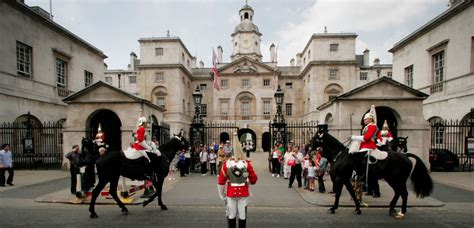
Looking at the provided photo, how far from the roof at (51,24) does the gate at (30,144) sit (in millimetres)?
7508

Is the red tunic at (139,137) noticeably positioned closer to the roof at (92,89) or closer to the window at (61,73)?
the roof at (92,89)

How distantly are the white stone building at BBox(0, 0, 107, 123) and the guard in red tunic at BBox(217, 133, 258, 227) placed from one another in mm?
16857

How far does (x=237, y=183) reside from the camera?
14.3 feet

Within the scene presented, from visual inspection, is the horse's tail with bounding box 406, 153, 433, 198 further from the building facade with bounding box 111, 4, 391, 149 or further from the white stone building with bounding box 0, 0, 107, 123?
the building facade with bounding box 111, 4, 391, 149

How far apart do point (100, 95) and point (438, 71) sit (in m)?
23.1

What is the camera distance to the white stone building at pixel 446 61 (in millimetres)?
14773

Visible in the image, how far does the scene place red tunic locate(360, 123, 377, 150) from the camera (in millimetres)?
6320

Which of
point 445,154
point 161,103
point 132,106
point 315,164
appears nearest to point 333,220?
point 315,164

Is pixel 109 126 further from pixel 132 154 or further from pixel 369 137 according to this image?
pixel 369 137

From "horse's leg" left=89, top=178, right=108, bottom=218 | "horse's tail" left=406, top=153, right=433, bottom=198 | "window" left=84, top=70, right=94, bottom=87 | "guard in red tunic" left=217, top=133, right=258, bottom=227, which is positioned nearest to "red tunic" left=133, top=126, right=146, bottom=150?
"horse's leg" left=89, top=178, right=108, bottom=218

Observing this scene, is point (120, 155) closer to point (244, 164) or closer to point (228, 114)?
point (244, 164)

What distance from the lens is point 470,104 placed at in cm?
1451

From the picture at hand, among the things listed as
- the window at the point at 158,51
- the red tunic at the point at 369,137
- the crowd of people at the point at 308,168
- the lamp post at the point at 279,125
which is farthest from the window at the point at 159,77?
the red tunic at the point at 369,137

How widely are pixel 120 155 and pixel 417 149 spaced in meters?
13.7
